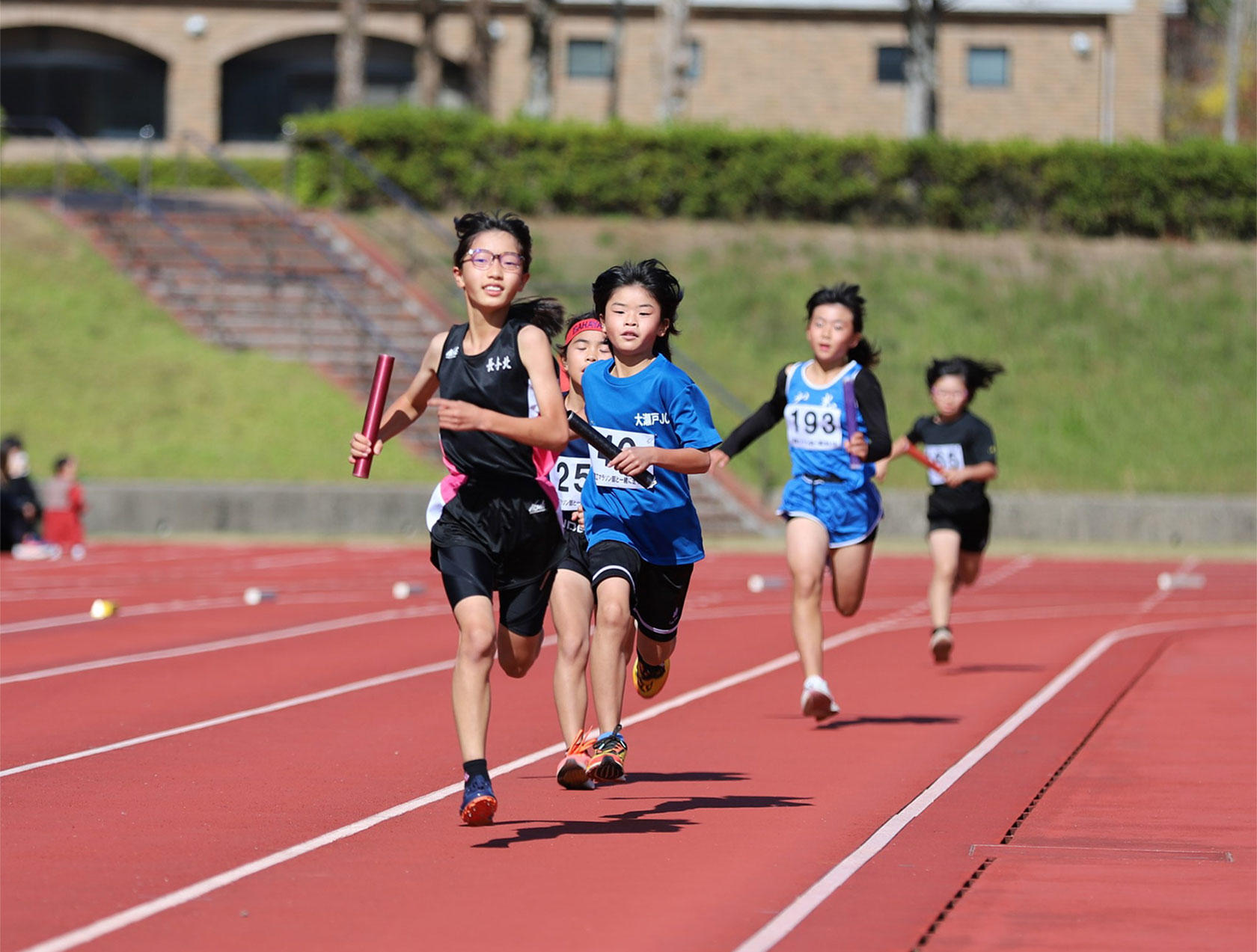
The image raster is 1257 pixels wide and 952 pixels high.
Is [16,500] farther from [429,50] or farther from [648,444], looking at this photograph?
[429,50]

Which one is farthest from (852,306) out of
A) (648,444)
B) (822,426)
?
(648,444)

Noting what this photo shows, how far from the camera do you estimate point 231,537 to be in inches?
1059

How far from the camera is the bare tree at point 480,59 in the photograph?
1620 inches

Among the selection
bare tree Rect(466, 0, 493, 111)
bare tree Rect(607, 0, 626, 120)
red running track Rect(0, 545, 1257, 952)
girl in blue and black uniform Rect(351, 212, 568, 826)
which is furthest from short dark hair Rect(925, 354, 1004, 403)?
bare tree Rect(607, 0, 626, 120)

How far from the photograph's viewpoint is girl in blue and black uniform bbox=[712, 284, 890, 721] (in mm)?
10664

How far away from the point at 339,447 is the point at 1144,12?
101 feet

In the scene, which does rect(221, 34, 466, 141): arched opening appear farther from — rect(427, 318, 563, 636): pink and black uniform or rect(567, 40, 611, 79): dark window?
rect(427, 318, 563, 636): pink and black uniform

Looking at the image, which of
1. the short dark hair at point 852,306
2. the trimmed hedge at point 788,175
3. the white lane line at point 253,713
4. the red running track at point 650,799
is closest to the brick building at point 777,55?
the trimmed hedge at point 788,175

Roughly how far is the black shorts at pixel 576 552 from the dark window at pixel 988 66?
46.3 metres

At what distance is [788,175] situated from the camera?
123ft

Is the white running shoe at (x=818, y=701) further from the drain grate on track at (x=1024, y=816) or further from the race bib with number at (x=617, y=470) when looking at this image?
the race bib with number at (x=617, y=470)

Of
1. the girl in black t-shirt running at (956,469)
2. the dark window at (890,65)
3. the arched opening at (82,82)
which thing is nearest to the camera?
the girl in black t-shirt running at (956,469)

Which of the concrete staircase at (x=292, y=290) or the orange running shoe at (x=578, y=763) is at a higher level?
the concrete staircase at (x=292, y=290)

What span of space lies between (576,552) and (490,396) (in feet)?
4.20
